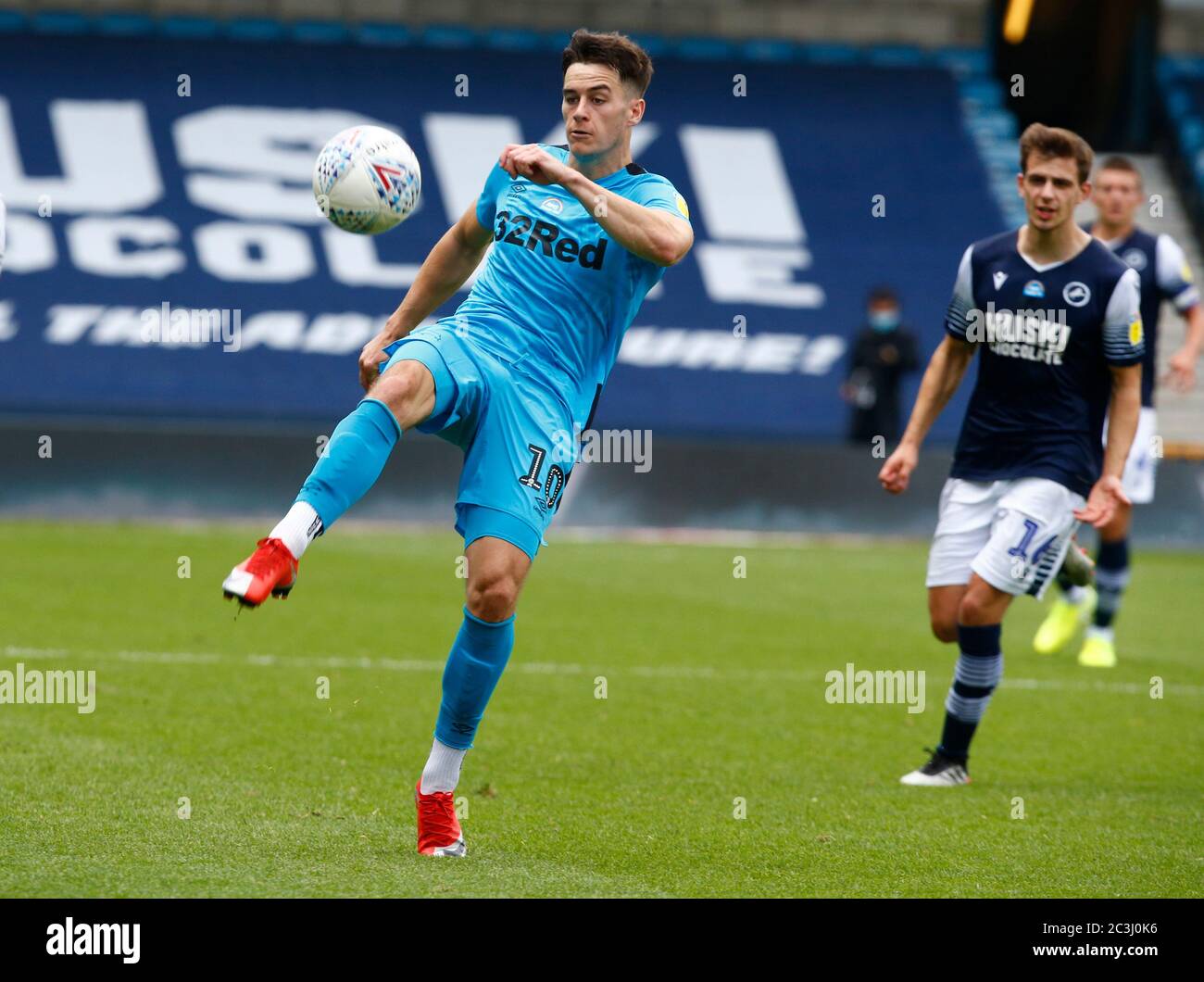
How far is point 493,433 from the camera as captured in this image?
16.7 ft

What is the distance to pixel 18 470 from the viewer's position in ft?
53.4

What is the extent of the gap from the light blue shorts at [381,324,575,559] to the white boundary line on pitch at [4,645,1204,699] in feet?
12.4

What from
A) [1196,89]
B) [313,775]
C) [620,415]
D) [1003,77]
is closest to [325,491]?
[313,775]

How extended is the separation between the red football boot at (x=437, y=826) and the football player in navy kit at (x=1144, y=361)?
5.28 m

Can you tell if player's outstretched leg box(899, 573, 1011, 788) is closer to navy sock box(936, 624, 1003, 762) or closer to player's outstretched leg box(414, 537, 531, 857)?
navy sock box(936, 624, 1003, 762)

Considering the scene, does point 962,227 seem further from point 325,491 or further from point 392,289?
point 325,491

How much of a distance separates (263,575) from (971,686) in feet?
11.1

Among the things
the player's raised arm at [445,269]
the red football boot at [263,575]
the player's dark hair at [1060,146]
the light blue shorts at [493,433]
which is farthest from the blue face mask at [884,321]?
the red football boot at [263,575]

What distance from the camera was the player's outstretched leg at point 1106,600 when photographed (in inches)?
405

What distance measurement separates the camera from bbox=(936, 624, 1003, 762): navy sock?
6719mm

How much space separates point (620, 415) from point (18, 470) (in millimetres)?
6737

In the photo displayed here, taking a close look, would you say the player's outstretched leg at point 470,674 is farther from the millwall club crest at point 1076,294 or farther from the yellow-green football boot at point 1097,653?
the yellow-green football boot at point 1097,653

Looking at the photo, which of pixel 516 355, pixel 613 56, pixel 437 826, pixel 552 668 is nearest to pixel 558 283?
pixel 516 355

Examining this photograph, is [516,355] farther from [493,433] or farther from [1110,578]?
[1110,578]
